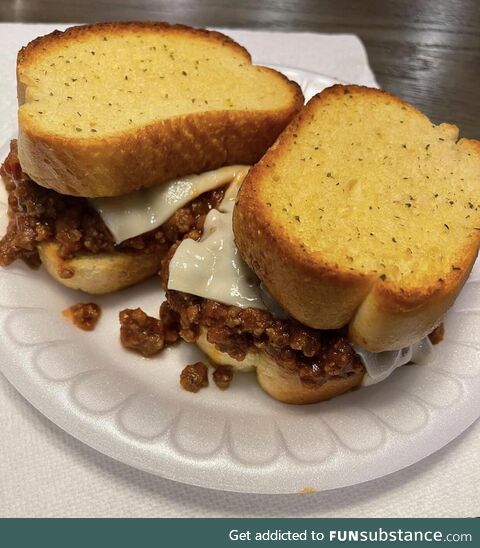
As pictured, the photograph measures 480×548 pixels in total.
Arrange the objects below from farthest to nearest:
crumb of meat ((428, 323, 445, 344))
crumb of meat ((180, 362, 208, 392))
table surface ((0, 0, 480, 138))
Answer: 1. table surface ((0, 0, 480, 138))
2. crumb of meat ((428, 323, 445, 344))
3. crumb of meat ((180, 362, 208, 392))

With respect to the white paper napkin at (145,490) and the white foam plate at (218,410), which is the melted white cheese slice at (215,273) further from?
the white paper napkin at (145,490)

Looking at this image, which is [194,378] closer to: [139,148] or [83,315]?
[83,315]

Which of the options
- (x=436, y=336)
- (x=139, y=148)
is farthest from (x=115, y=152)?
(x=436, y=336)

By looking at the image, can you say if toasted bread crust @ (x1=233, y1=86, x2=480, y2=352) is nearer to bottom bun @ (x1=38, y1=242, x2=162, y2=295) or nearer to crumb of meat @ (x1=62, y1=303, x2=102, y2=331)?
bottom bun @ (x1=38, y1=242, x2=162, y2=295)

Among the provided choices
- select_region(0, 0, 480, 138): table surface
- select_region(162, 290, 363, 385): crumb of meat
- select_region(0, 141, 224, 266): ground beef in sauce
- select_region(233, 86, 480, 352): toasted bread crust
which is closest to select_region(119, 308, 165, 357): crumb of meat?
select_region(162, 290, 363, 385): crumb of meat

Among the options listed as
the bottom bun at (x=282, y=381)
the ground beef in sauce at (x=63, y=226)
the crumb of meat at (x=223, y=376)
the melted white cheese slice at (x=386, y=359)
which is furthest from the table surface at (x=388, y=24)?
the crumb of meat at (x=223, y=376)
